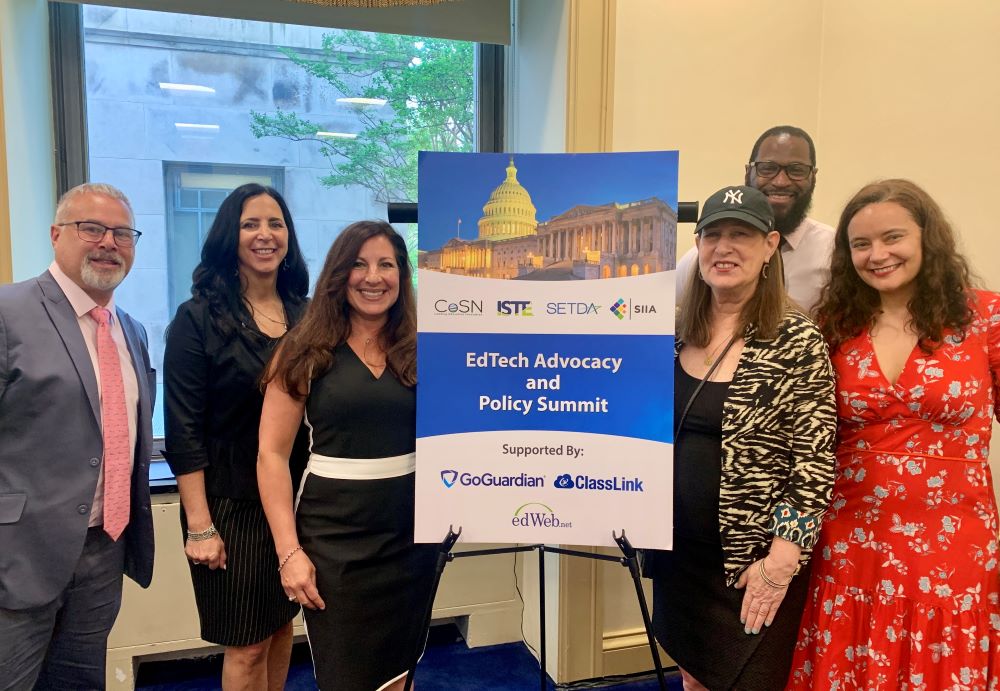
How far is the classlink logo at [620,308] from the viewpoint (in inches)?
60.6

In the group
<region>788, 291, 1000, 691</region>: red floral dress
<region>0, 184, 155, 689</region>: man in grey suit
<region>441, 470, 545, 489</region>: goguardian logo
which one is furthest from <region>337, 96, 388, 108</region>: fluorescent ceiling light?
<region>788, 291, 1000, 691</region>: red floral dress

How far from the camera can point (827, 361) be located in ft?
4.86

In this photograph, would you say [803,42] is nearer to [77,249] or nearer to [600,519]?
[600,519]

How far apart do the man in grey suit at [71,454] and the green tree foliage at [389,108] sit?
3.71ft

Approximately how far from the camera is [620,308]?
1540mm

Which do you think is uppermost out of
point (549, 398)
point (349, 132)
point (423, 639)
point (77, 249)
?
point (349, 132)

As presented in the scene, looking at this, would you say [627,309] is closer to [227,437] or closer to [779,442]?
[779,442]

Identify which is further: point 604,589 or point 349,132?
point 349,132

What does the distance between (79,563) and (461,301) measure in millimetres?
1121

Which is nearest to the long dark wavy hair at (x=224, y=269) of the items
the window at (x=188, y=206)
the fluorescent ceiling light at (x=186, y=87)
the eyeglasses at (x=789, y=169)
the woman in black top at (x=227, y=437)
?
the woman in black top at (x=227, y=437)

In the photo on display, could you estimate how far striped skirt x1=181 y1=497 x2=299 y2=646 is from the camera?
1.67 m

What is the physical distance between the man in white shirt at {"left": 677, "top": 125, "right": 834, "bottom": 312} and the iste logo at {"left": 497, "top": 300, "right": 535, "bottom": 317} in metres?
0.64

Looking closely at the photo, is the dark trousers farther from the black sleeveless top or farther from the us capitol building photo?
the us capitol building photo

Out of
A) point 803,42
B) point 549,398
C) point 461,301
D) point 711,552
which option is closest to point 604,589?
point 711,552
